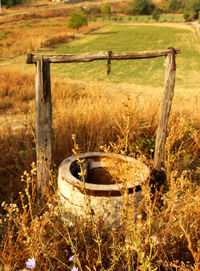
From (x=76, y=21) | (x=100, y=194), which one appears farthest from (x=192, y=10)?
(x=100, y=194)

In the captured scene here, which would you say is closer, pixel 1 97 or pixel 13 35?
pixel 1 97

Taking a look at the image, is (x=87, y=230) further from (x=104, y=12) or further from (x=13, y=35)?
(x=104, y=12)

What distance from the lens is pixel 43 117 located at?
3230 mm

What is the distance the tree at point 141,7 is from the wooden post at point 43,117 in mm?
88376

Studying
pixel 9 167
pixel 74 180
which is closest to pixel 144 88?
→ pixel 9 167

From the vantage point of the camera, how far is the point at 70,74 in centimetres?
1553

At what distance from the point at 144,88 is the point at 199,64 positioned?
7.97 metres

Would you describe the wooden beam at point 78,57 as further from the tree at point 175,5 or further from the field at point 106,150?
the tree at point 175,5

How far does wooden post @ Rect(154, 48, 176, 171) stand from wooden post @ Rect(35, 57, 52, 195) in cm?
146

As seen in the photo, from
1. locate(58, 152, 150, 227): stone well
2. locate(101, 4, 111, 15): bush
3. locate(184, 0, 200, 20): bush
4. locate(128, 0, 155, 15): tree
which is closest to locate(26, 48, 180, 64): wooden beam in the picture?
locate(58, 152, 150, 227): stone well

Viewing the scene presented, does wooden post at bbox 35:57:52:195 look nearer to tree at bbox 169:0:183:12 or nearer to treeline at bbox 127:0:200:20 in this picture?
treeline at bbox 127:0:200:20

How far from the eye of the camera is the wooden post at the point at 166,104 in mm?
3346

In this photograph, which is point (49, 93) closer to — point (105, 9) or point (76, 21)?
point (76, 21)

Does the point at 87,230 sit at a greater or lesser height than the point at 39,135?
lesser
